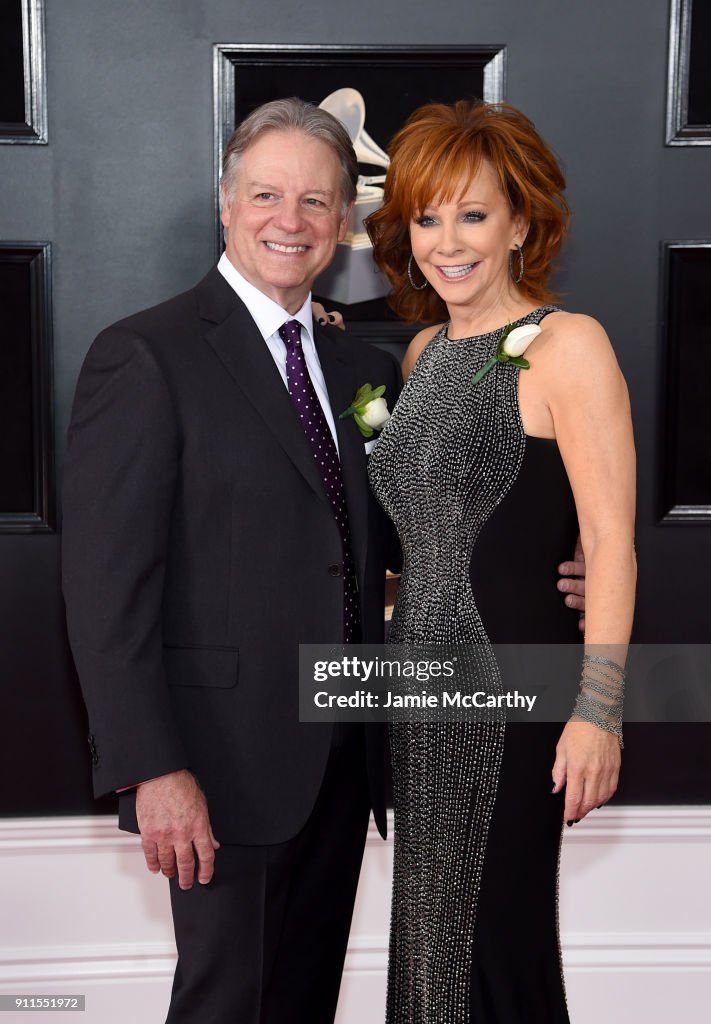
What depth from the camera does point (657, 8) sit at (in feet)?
9.18

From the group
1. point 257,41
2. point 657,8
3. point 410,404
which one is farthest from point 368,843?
point 657,8

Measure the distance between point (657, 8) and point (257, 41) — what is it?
43.9 inches

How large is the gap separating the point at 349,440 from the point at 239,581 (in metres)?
0.42

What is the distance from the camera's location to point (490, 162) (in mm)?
2104

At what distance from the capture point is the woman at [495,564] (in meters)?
1.93

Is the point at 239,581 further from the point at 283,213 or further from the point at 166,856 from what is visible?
the point at 283,213

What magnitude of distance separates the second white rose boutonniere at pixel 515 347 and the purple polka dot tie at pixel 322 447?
1.12 feet

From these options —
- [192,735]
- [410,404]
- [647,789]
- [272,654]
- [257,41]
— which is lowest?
[647,789]

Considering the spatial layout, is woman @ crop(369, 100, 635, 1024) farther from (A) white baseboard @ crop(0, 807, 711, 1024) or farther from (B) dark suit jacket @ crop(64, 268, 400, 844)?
(A) white baseboard @ crop(0, 807, 711, 1024)

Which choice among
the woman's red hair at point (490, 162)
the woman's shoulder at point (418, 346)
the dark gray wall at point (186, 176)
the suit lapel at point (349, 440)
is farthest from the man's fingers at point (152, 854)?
the woman's red hair at point (490, 162)

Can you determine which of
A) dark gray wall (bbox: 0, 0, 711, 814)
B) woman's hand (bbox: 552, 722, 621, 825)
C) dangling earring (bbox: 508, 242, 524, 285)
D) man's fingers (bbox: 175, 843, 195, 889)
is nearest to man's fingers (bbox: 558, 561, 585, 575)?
woman's hand (bbox: 552, 722, 621, 825)

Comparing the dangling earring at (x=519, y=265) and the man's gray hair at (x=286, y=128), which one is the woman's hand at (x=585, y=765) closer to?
the dangling earring at (x=519, y=265)

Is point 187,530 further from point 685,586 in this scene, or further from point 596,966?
point 596,966

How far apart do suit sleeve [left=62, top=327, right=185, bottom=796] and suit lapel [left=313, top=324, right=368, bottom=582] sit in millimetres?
417
